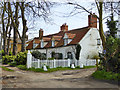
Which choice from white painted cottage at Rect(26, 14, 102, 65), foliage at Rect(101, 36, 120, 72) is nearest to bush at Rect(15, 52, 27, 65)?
white painted cottage at Rect(26, 14, 102, 65)

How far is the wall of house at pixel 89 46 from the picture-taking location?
2287 centimetres

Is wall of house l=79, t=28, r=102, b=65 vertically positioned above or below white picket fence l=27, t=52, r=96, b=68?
above

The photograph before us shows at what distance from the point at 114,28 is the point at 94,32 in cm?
755

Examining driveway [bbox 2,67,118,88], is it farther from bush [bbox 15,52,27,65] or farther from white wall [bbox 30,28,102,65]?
white wall [bbox 30,28,102,65]

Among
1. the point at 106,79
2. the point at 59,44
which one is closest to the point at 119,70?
the point at 106,79

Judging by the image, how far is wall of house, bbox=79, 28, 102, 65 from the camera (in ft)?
75.0

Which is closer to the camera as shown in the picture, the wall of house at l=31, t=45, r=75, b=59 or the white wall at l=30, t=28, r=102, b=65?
the white wall at l=30, t=28, r=102, b=65

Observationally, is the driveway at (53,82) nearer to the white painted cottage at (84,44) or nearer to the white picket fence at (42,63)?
the white picket fence at (42,63)

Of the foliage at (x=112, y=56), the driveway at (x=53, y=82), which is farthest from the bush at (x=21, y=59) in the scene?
the foliage at (x=112, y=56)

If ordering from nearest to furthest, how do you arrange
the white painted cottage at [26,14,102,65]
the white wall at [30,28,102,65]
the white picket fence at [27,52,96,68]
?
the white picket fence at [27,52,96,68]
the white wall at [30,28,102,65]
the white painted cottage at [26,14,102,65]

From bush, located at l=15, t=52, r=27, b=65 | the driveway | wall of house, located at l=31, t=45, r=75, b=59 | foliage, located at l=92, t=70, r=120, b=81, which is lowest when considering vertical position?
the driveway

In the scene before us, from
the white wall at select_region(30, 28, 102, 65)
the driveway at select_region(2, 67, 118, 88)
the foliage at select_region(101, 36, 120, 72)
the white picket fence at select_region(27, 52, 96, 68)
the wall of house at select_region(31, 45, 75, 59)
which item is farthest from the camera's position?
the wall of house at select_region(31, 45, 75, 59)

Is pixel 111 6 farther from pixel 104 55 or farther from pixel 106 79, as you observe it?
pixel 106 79

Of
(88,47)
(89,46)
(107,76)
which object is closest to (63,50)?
(88,47)
